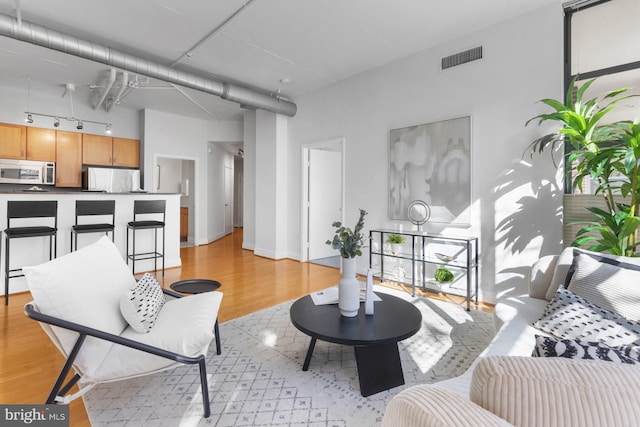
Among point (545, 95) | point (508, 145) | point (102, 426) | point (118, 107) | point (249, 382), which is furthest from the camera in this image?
point (118, 107)

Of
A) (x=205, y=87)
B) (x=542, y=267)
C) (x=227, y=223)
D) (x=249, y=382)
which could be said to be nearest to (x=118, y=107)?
(x=205, y=87)

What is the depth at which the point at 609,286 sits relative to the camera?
1.73 m

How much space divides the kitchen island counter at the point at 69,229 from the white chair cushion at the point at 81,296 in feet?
9.65

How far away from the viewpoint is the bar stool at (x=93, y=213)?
4.16 m

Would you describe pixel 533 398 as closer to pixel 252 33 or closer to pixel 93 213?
pixel 252 33

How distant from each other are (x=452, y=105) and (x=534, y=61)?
90 cm

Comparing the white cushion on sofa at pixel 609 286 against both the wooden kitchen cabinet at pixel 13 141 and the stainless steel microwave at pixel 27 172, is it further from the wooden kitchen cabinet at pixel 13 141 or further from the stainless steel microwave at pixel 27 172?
Answer: the wooden kitchen cabinet at pixel 13 141

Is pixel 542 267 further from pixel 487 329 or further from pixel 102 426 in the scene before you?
pixel 102 426

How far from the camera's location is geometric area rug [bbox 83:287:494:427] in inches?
67.6

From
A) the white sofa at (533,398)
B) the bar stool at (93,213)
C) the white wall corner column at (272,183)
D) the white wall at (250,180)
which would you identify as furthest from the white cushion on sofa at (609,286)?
the white wall at (250,180)

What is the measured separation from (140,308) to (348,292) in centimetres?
127

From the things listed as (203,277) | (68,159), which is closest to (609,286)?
(203,277)

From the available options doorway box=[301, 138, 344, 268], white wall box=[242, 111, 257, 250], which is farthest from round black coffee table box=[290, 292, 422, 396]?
white wall box=[242, 111, 257, 250]

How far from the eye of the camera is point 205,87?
4742 millimetres
